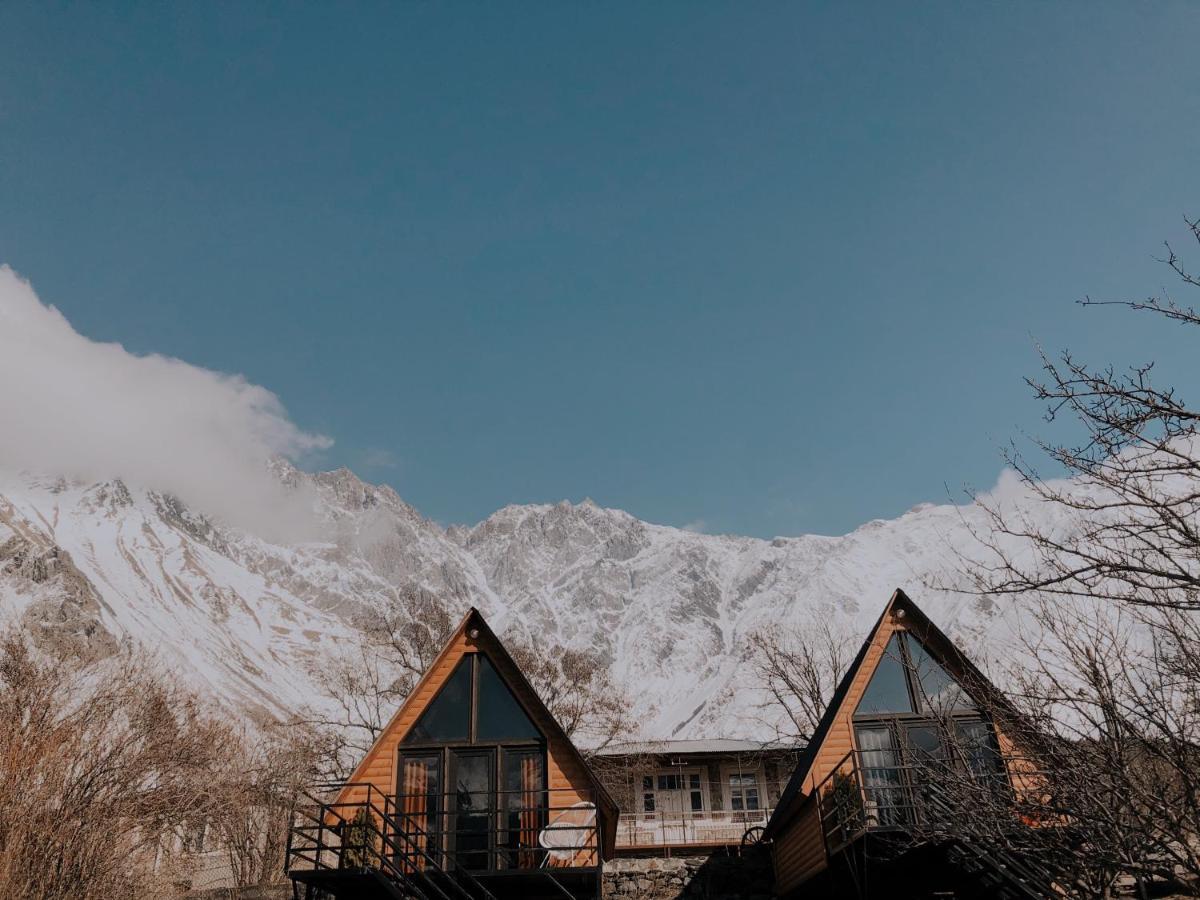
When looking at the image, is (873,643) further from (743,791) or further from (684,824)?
(743,791)

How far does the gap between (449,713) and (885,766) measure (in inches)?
347

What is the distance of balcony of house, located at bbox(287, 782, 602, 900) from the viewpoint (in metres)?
15.6

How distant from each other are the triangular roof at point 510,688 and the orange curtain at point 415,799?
1.85 ft

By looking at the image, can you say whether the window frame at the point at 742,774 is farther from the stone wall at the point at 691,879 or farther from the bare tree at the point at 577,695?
the stone wall at the point at 691,879

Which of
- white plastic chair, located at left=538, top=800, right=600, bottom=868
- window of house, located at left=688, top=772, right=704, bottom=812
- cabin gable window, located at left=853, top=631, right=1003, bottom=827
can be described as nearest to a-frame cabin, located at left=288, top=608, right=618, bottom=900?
white plastic chair, located at left=538, top=800, right=600, bottom=868

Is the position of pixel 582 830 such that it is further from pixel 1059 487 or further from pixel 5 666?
pixel 5 666

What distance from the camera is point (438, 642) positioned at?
3231cm

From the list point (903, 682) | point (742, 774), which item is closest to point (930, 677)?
point (903, 682)

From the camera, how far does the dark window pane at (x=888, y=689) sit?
18078 mm

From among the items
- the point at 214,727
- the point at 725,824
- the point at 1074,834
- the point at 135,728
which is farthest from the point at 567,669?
the point at 1074,834

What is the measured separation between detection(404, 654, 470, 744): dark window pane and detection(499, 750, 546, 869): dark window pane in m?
1.19

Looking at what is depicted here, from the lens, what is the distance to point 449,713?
18391mm

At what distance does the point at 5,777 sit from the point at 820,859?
1471cm

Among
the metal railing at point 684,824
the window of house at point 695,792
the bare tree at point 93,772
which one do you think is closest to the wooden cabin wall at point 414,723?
the bare tree at point 93,772
